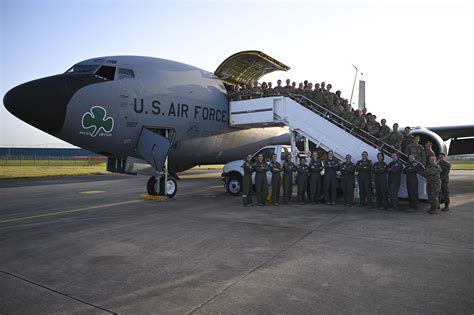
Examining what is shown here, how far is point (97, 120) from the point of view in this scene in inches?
371

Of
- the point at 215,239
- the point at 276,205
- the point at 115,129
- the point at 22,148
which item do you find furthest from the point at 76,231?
the point at 22,148

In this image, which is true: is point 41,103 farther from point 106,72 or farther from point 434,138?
point 434,138

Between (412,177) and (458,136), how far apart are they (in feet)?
35.0

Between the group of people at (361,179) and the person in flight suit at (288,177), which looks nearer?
the group of people at (361,179)

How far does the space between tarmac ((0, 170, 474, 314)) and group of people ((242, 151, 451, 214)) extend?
44.5 inches

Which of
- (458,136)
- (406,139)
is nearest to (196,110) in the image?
(406,139)

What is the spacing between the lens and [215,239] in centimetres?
604

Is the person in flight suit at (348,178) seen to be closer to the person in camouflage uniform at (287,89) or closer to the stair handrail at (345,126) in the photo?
the stair handrail at (345,126)

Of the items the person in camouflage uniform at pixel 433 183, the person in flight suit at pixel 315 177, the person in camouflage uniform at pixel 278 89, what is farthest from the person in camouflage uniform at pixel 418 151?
the person in camouflage uniform at pixel 278 89

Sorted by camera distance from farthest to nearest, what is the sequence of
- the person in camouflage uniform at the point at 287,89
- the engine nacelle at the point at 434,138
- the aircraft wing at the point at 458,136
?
the aircraft wing at the point at 458,136 < the engine nacelle at the point at 434,138 < the person in camouflage uniform at the point at 287,89

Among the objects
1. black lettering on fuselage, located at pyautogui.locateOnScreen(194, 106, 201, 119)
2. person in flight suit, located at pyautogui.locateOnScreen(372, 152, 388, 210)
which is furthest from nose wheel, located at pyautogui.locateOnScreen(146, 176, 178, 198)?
person in flight suit, located at pyautogui.locateOnScreen(372, 152, 388, 210)

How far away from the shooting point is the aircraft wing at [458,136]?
1594cm

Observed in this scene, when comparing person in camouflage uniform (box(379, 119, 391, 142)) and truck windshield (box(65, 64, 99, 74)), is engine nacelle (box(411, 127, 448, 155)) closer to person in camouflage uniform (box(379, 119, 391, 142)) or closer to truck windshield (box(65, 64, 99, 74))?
person in camouflage uniform (box(379, 119, 391, 142))

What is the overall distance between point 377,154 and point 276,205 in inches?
141
